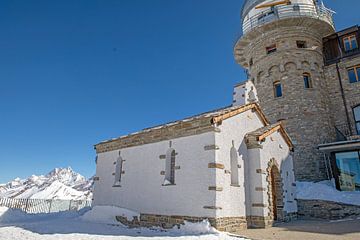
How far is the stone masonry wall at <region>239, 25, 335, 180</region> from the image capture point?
59.9 feet

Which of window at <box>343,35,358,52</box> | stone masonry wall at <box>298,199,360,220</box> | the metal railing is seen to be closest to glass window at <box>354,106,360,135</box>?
window at <box>343,35,358,52</box>

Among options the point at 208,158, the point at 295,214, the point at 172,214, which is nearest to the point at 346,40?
the point at 295,214

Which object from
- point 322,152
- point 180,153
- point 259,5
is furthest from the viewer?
point 259,5

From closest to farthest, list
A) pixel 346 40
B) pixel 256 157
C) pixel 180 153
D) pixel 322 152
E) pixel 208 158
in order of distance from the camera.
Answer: pixel 208 158
pixel 180 153
pixel 256 157
pixel 322 152
pixel 346 40

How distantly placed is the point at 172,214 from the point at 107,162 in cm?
635

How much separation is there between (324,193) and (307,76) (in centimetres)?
1002

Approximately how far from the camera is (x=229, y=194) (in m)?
9.65

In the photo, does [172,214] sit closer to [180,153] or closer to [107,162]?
[180,153]

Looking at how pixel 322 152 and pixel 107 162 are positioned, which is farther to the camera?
pixel 322 152

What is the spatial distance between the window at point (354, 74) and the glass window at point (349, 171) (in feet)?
23.8

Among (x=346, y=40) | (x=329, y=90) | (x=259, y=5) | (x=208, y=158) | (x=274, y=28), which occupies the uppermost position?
(x=259, y=5)

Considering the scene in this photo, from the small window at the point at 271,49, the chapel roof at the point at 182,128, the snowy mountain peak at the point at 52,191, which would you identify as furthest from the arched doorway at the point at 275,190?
the snowy mountain peak at the point at 52,191

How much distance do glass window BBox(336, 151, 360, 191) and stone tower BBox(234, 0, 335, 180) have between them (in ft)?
6.88

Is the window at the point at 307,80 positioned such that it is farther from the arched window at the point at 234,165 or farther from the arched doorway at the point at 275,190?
the arched window at the point at 234,165
